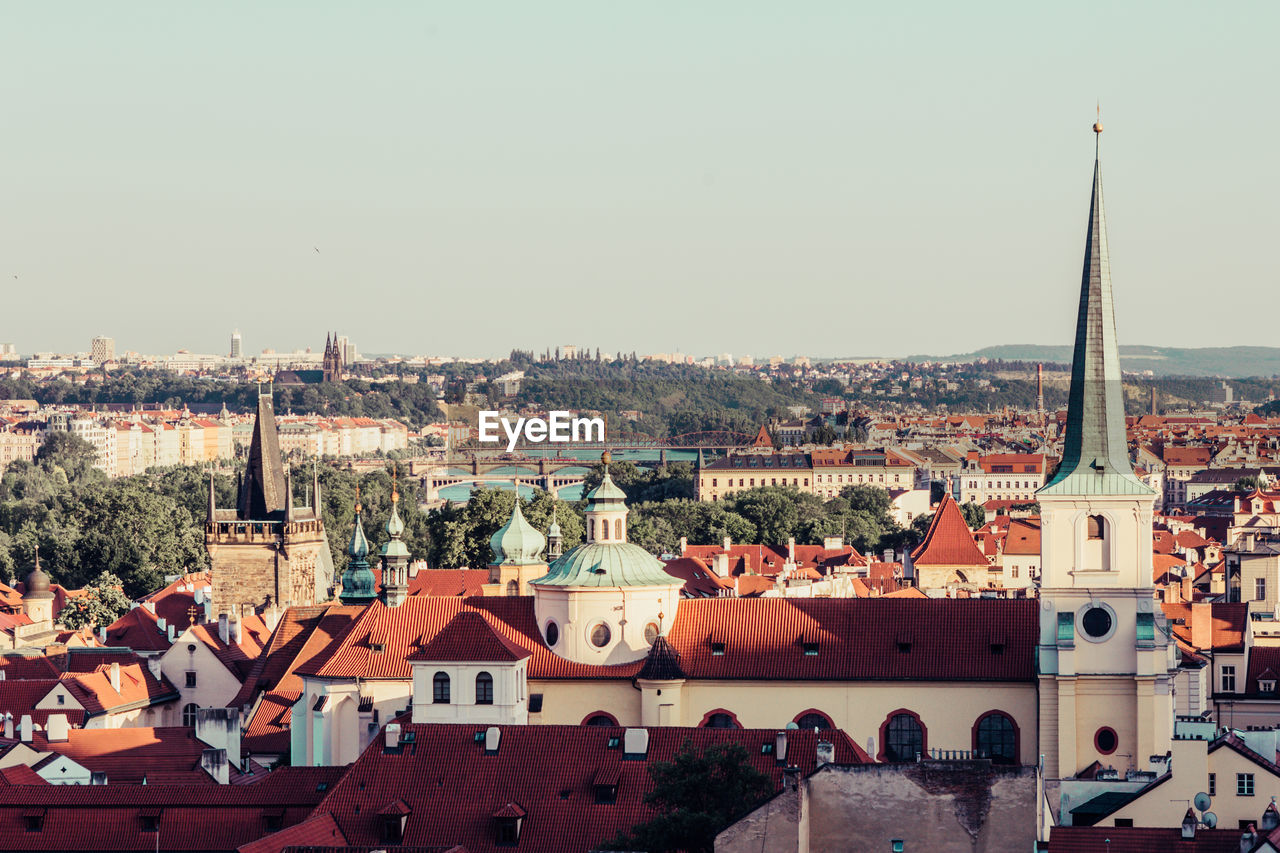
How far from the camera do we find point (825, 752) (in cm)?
4444

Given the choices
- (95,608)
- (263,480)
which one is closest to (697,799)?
(263,480)

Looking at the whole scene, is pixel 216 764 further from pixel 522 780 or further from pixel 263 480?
pixel 263 480

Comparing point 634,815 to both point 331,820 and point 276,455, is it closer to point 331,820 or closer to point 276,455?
point 331,820

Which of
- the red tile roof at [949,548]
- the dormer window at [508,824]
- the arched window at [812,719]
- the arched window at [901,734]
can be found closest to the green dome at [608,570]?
the arched window at [812,719]

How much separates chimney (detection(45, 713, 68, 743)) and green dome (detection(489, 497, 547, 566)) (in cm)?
2360

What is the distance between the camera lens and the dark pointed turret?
88312 mm

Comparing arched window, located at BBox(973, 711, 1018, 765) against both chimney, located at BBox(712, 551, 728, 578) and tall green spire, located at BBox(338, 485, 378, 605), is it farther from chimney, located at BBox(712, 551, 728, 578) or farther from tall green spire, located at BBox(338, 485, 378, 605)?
chimney, located at BBox(712, 551, 728, 578)

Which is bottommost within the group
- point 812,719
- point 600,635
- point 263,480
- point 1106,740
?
point 1106,740

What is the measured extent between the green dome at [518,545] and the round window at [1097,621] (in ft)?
90.7

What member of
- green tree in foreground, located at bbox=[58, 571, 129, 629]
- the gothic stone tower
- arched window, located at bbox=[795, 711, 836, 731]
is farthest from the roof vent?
green tree in foreground, located at bbox=[58, 571, 129, 629]

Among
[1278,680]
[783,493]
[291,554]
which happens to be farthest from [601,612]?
[783,493]

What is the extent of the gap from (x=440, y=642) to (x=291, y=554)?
3252cm

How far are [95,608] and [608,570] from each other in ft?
157

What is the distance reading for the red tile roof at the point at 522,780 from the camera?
147 ft
